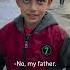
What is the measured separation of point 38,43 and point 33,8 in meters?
0.14

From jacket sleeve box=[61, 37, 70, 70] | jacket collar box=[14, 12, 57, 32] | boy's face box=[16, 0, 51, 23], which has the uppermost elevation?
boy's face box=[16, 0, 51, 23]

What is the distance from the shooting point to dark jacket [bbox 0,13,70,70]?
1.66 metres

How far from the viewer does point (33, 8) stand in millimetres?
1626

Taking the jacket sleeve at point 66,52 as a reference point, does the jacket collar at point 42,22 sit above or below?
above

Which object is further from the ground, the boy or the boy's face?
Answer: the boy's face

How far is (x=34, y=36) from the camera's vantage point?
5.46 feet

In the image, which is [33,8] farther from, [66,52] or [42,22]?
[66,52]

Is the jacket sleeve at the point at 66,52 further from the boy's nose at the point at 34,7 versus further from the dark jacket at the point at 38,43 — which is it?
the boy's nose at the point at 34,7

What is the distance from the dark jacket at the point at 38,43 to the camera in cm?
166

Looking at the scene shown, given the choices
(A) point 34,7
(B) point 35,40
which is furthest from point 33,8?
(B) point 35,40

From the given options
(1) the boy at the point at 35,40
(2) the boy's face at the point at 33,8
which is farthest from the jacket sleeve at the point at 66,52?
(2) the boy's face at the point at 33,8

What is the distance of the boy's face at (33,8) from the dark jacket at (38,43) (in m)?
0.03

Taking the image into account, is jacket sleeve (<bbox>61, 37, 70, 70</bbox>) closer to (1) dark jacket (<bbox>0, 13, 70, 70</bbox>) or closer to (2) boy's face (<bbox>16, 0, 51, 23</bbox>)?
(1) dark jacket (<bbox>0, 13, 70, 70</bbox>)

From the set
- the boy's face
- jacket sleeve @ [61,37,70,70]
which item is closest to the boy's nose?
the boy's face
